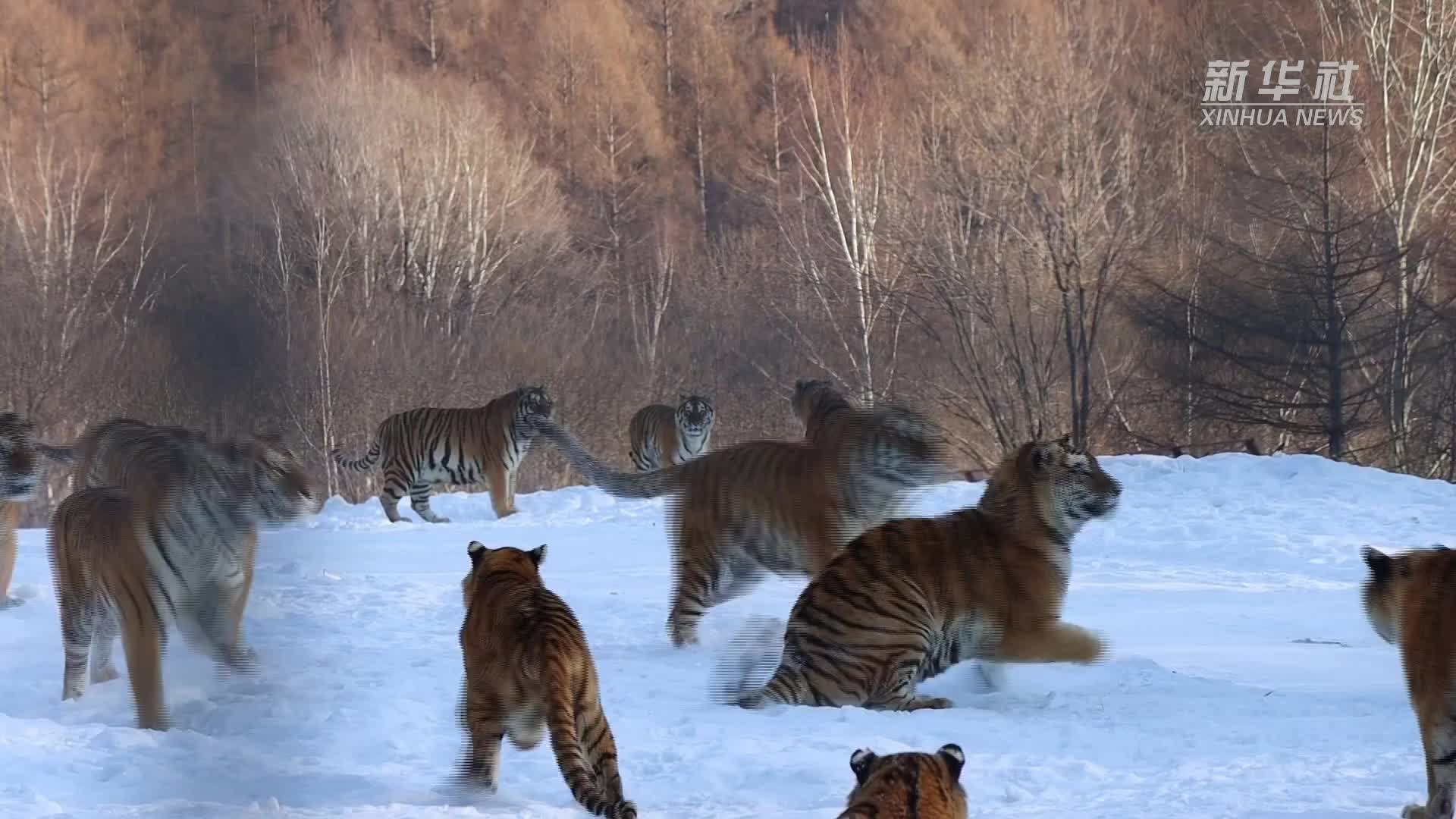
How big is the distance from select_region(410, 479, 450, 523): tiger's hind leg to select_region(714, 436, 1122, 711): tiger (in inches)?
401

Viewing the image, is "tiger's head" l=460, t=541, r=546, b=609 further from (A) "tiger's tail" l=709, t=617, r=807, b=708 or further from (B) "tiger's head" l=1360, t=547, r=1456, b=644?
(B) "tiger's head" l=1360, t=547, r=1456, b=644

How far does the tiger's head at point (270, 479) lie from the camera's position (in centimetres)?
122

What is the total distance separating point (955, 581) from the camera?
6.60 metres

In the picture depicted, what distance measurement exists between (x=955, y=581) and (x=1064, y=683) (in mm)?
777

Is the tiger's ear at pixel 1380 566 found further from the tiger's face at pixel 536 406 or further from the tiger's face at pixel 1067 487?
the tiger's face at pixel 536 406

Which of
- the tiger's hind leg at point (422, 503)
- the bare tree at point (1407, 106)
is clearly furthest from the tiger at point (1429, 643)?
the bare tree at point (1407, 106)

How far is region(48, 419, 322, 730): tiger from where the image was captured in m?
1.44

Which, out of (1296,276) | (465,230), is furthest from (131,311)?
(1296,276)

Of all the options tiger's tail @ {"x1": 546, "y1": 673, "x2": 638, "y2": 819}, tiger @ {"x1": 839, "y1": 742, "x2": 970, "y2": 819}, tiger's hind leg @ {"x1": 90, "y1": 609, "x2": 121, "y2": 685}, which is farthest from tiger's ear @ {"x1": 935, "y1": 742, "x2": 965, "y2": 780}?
tiger's hind leg @ {"x1": 90, "y1": 609, "x2": 121, "y2": 685}

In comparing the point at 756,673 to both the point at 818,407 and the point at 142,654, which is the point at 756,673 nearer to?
the point at 142,654

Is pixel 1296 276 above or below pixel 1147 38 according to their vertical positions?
below

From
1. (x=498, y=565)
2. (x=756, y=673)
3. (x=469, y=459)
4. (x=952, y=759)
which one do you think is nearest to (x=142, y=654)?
(x=498, y=565)

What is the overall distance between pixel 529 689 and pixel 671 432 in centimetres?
1564

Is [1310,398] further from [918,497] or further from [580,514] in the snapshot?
[918,497]
